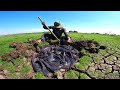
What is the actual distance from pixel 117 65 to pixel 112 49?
1550 mm

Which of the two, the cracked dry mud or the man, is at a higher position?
the man

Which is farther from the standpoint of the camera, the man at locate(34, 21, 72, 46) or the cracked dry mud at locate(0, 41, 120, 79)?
the man at locate(34, 21, 72, 46)

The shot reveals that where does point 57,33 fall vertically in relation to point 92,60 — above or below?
above

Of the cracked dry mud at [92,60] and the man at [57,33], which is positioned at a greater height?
the man at [57,33]

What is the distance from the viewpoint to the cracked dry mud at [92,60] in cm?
604

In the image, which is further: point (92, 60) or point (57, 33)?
point (57, 33)

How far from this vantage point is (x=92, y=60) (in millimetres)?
6996

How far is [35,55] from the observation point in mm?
6879

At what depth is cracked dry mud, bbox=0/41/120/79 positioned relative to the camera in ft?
19.8

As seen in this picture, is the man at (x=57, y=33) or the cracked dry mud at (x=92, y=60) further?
the man at (x=57, y=33)
